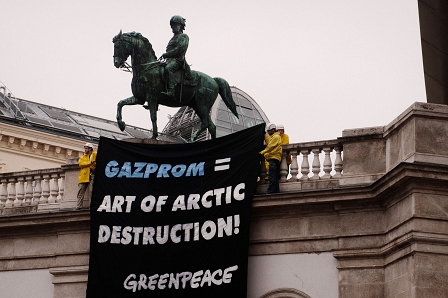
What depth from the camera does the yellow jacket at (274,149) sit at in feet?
Answer: 84.2

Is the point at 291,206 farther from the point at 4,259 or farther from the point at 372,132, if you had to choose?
the point at 4,259

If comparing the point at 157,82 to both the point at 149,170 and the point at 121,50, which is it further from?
the point at 149,170

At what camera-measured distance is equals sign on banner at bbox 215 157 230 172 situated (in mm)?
26109

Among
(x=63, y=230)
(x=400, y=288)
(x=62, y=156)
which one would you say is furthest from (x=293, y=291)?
(x=62, y=156)

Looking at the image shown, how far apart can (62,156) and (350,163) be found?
2603 cm

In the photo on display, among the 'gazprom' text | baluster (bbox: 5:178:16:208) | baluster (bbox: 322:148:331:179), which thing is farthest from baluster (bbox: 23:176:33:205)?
baluster (bbox: 322:148:331:179)

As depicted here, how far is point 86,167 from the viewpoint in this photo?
1091 inches

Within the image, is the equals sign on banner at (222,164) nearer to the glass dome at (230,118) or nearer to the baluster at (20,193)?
the baluster at (20,193)

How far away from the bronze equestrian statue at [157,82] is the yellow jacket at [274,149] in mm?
3171

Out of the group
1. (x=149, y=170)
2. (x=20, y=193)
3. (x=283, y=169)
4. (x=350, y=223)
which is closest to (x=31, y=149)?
(x=20, y=193)

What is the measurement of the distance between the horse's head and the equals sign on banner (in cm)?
416

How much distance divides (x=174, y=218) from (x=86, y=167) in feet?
9.25

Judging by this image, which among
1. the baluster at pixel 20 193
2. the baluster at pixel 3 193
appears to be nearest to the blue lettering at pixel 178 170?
the baluster at pixel 20 193

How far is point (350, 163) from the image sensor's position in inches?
989
